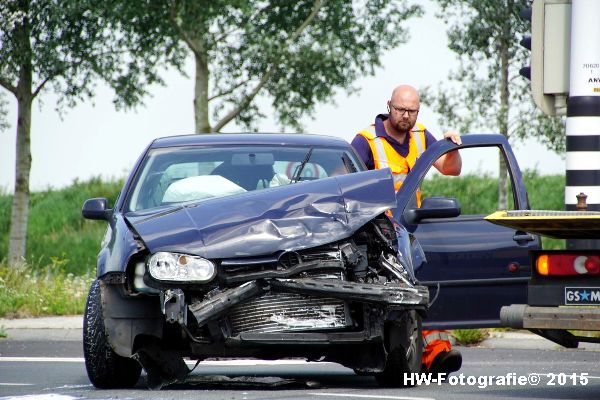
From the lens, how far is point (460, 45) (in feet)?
84.9

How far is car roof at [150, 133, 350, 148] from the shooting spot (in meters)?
10.5

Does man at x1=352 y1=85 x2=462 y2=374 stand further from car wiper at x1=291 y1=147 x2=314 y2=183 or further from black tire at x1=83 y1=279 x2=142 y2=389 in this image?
black tire at x1=83 y1=279 x2=142 y2=389

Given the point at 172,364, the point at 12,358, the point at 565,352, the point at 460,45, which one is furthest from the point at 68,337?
the point at 460,45

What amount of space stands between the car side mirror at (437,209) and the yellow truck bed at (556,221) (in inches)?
61.1

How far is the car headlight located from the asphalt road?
25.9 inches

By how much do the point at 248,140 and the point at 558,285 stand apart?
281 cm

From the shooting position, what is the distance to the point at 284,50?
1030 inches

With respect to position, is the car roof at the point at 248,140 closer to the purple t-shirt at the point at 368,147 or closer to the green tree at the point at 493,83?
the purple t-shirt at the point at 368,147

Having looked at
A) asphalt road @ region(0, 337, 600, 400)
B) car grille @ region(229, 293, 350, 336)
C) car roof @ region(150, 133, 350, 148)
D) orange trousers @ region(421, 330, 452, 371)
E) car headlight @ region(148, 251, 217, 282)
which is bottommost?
asphalt road @ region(0, 337, 600, 400)

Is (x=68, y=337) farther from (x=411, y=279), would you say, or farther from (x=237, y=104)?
(x=237, y=104)

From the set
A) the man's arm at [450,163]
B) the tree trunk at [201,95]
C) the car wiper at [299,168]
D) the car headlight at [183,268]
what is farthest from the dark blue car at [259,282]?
the tree trunk at [201,95]

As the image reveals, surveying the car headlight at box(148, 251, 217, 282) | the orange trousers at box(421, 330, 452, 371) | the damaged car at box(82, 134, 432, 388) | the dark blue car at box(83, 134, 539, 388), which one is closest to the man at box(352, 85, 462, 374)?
the orange trousers at box(421, 330, 452, 371)

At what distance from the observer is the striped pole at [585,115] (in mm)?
12453

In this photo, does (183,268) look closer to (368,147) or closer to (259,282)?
(259,282)
